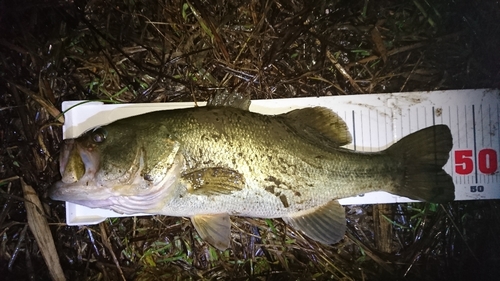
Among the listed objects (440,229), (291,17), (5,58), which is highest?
(291,17)

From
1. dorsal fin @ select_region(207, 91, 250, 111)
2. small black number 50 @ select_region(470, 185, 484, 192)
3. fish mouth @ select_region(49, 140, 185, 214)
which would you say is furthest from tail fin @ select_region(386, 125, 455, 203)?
fish mouth @ select_region(49, 140, 185, 214)

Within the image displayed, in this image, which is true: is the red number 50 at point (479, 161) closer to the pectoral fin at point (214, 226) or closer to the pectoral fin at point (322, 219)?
the pectoral fin at point (322, 219)

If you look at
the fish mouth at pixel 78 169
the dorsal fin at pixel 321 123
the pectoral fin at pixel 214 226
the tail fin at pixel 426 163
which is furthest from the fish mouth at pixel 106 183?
the tail fin at pixel 426 163

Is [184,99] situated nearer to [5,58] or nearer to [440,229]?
[5,58]

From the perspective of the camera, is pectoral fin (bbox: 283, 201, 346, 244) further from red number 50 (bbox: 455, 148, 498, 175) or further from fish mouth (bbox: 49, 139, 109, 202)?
fish mouth (bbox: 49, 139, 109, 202)

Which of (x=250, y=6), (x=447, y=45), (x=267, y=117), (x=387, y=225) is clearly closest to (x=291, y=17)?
(x=250, y=6)
